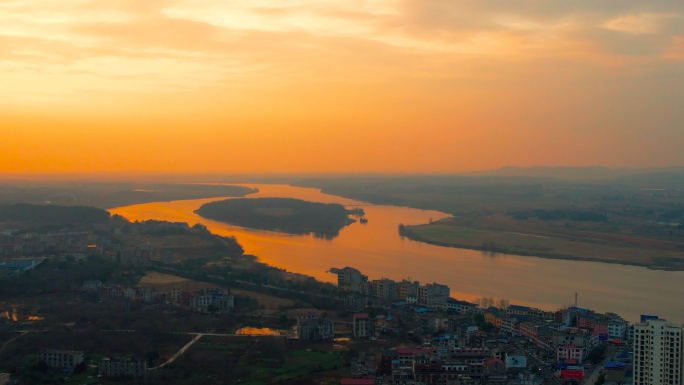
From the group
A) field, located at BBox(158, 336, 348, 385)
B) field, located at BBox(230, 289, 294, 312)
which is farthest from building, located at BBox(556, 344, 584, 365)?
field, located at BBox(230, 289, 294, 312)

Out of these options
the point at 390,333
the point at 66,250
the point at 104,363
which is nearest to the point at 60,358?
the point at 104,363

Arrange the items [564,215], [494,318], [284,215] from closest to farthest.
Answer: [494,318], [564,215], [284,215]

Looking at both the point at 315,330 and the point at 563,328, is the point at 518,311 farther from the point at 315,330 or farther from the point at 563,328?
the point at 315,330

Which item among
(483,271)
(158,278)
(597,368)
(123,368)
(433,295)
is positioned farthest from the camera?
(483,271)

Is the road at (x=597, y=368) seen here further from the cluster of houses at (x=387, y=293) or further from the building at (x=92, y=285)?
the building at (x=92, y=285)

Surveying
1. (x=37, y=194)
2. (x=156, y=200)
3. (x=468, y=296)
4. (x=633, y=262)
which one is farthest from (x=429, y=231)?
(x=37, y=194)

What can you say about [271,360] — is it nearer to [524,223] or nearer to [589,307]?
[589,307]

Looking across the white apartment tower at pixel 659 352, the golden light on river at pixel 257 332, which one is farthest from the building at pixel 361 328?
the white apartment tower at pixel 659 352
